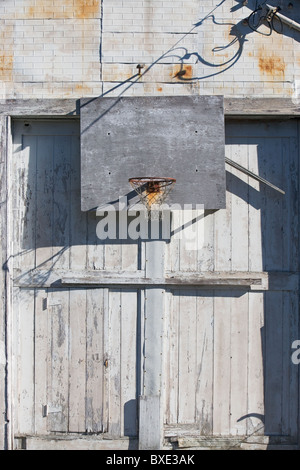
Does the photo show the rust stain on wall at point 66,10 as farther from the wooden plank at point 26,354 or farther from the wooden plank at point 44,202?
the wooden plank at point 26,354

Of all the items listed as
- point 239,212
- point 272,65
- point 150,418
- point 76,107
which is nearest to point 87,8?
point 76,107

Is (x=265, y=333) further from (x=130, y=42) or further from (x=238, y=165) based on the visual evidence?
(x=130, y=42)

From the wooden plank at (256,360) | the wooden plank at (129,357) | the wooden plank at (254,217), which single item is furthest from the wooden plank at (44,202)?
the wooden plank at (256,360)

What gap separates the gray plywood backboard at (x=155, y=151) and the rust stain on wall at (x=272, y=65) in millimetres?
677

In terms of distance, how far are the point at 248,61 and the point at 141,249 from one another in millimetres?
2319

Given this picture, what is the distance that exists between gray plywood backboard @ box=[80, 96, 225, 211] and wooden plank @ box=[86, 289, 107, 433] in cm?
109

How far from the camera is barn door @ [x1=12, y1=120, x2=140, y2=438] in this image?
16.4 feet

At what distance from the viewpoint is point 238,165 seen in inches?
193

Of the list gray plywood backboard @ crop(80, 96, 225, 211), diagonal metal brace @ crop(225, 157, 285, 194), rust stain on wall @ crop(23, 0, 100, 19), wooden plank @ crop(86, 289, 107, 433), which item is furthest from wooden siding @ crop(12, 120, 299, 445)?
rust stain on wall @ crop(23, 0, 100, 19)

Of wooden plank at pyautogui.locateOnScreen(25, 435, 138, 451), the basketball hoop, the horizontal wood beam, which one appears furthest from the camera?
wooden plank at pyautogui.locateOnScreen(25, 435, 138, 451)

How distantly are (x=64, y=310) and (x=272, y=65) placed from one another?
11.4ft

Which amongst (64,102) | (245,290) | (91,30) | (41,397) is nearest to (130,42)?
(91,30)

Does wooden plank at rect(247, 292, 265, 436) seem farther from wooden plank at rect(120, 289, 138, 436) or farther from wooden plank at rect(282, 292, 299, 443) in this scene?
wooden plank at rect(120, 289, 138, 436)

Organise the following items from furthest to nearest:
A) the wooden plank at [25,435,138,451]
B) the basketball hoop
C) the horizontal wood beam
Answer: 1. the wooden plank at [25,435,138,451]
2. the horizontal wood beam
3. the basketball hoop
